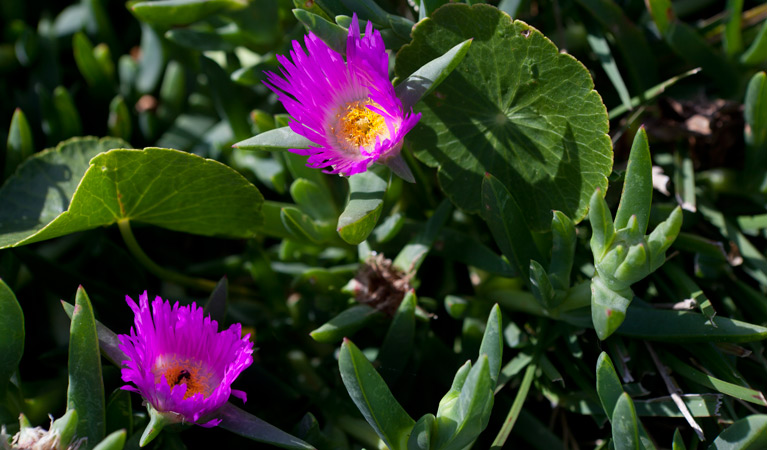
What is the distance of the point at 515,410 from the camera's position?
0.76 meters

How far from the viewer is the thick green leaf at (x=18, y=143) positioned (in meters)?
0.97

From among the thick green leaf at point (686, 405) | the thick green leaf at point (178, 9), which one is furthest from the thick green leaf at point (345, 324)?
the thick green leaf at point (178, 9)

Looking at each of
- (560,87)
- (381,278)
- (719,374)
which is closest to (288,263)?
(381,278)

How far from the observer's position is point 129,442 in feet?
2.36

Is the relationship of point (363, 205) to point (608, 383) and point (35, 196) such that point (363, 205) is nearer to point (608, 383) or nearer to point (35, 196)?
point (608, 383)

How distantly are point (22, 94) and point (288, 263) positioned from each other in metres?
0.62

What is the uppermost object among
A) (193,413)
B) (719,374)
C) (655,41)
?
(655,41)

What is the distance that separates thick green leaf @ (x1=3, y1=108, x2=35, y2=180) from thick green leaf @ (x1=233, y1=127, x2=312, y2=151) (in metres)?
0.46

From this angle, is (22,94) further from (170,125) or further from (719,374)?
(719,374)

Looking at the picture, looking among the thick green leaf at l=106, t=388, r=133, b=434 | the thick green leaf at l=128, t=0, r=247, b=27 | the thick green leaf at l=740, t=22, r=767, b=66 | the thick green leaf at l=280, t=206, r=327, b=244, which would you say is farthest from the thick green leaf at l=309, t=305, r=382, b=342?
the thick green leaf at l=740, t=22, r=767, b=66

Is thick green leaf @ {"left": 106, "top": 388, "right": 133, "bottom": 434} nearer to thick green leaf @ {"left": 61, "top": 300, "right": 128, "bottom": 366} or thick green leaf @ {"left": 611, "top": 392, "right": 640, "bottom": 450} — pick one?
thick green leaf @ {"left": 61, "top": 300, "right": 128, "bottom": 366}

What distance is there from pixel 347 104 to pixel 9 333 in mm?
449

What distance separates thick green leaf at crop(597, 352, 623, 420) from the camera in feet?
2.13

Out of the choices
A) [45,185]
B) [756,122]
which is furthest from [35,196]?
[756,122]
